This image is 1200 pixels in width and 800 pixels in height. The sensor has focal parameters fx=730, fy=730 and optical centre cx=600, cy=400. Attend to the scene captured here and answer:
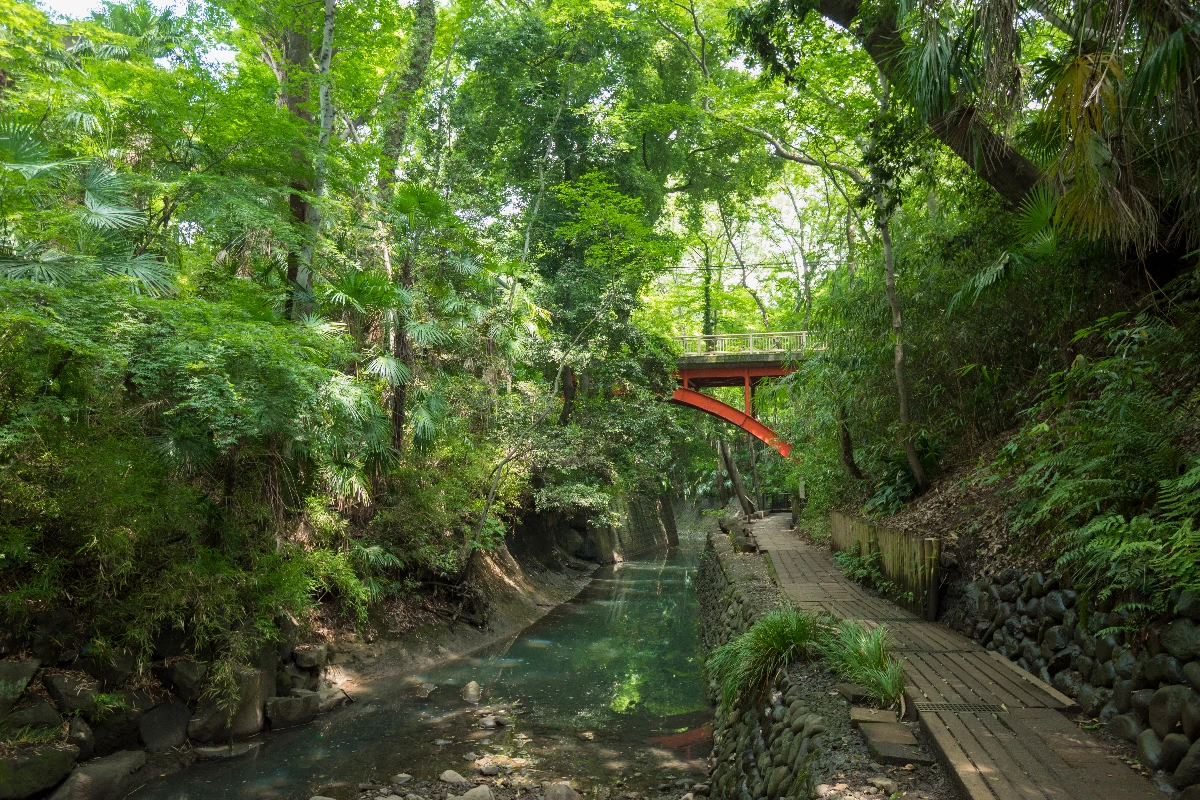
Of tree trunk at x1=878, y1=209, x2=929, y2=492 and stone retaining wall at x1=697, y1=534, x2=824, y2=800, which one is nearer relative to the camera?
stone retaining wall at x1=697, y1=534, x2=824, y2=800

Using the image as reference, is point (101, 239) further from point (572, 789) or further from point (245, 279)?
point (572, 789)

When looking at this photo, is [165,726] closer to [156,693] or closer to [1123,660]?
[156,693]

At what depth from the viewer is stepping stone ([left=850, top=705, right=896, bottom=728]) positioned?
4.46 metres

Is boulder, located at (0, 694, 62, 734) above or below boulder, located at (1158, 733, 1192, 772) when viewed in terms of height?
below

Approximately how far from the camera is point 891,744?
4.08m

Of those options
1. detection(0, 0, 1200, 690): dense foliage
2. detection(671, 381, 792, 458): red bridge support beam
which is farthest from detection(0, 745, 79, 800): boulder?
detection(671, 381, 792, 458): red bridge support beam

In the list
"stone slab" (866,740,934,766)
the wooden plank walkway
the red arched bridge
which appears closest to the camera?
the wooden plank walkway

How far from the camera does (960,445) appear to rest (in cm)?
1027

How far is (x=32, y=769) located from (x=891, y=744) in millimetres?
6495

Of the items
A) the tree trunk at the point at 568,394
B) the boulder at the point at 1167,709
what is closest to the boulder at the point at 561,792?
the boulder at the point at 1167,709

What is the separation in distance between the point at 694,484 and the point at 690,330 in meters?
13.0

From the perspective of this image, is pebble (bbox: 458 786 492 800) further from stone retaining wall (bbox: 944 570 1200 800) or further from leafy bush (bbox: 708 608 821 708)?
stone retaining wall (bbox: 944 570 1200 800)

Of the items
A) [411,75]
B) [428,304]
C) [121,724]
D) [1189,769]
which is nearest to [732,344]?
[428,304]

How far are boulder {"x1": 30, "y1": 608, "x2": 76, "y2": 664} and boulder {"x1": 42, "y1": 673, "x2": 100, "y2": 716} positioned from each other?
20 centimetres
